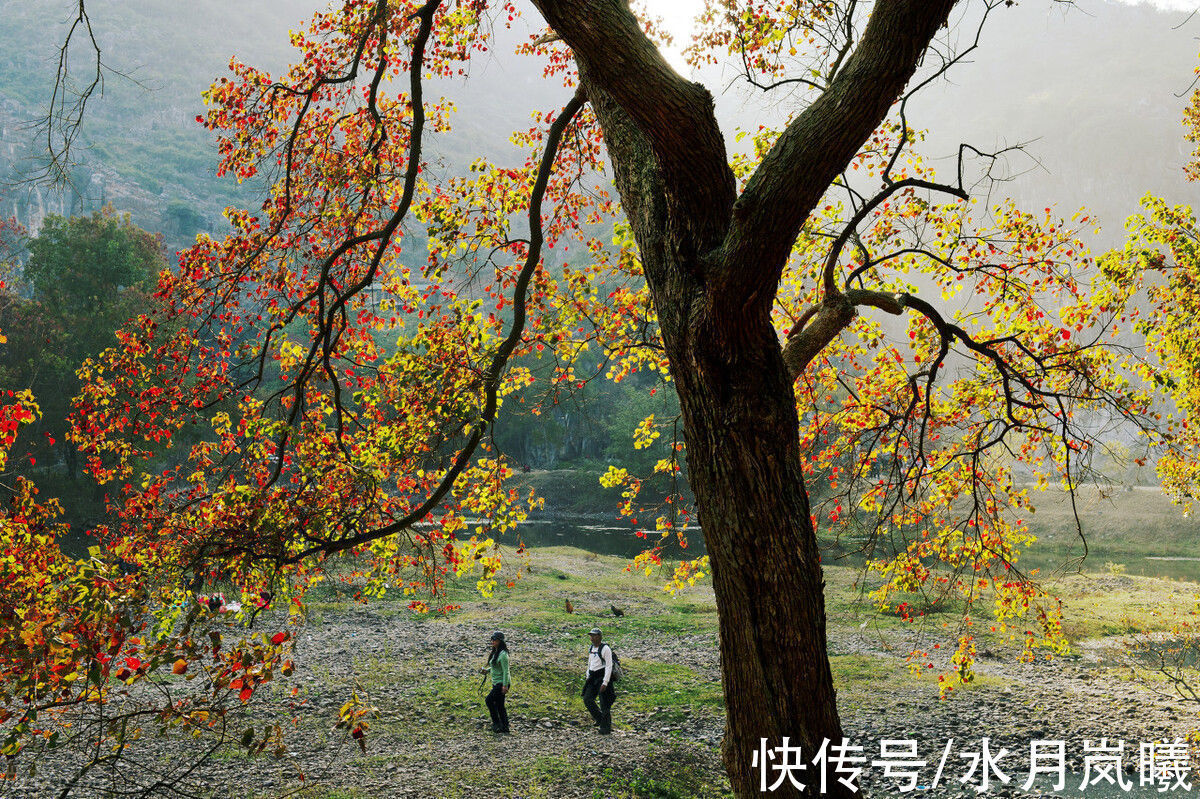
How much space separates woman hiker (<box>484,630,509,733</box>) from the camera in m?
10.7

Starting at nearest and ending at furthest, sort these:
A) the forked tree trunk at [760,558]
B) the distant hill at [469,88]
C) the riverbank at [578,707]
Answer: the forked tree trunk at [760,558]
the riverbank at [578,707]
the distant hill at [469,88]

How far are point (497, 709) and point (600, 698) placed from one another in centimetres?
160

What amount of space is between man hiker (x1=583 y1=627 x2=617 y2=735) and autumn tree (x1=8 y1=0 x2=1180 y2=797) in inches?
158

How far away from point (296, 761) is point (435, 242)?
300 inches

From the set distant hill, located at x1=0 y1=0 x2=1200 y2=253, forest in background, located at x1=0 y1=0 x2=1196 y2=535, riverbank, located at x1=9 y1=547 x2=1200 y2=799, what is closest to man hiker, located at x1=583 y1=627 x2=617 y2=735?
riverbank, located at x1=9 y1=547 x2=1200 y2=799

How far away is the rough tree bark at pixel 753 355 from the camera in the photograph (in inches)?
112

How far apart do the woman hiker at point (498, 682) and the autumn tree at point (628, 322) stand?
13.1ft

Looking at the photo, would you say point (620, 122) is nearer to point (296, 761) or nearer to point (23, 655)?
point (23, 655)

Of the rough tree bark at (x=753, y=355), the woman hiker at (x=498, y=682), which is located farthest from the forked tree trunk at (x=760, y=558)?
the woman hiker at (x=498, y=682)

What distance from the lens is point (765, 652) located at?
283 centimetres

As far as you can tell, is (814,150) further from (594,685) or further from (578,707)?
(578,707)

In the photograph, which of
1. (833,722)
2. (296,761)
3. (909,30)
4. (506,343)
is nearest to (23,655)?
(506,343)

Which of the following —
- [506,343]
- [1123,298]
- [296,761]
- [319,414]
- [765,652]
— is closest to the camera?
[765,652]

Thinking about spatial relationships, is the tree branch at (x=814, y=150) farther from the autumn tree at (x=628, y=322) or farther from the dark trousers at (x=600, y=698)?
the dark trousers at (x=600, y=698)
